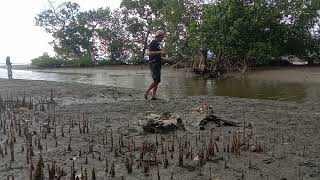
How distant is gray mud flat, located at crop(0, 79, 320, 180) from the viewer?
597 centimetres

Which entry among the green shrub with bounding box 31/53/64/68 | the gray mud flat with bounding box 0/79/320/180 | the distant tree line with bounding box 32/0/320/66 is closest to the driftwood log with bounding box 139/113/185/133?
the gray mud flat with bounding box 0/79/320/180

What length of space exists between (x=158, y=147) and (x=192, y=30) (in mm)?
20075

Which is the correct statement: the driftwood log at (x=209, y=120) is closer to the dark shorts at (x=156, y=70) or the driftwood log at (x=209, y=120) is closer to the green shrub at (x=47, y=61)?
the dark shorts at (x=156, y=70)

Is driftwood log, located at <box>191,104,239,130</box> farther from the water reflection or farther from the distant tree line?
the distant tree line

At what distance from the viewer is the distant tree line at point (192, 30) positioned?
25922 millimetres

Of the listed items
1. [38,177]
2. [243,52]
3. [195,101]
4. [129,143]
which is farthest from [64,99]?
[243,52]

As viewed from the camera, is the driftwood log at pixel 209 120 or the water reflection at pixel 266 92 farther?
the water reflection at pixel 266 92

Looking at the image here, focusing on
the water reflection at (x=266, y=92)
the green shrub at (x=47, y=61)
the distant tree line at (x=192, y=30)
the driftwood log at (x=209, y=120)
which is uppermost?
the distant tree line at (x=192, y=30)

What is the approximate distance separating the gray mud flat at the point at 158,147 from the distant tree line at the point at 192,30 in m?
15.3

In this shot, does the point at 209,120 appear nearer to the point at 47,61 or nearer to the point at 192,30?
the point at 192,30

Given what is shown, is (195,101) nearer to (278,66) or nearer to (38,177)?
(38,177)

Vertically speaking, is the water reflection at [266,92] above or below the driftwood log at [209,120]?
below

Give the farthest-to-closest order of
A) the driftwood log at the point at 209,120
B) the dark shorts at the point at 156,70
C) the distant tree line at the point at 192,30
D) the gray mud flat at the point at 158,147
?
the distant tree line at the point at 192,30, the dark shorts at the point at 156,70, the driftwood log at the point at 209,120, the gray mud flat at the point at 158,147

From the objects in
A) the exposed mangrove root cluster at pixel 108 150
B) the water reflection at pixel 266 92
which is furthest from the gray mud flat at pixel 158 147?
the water reflection at pixel 266 92
